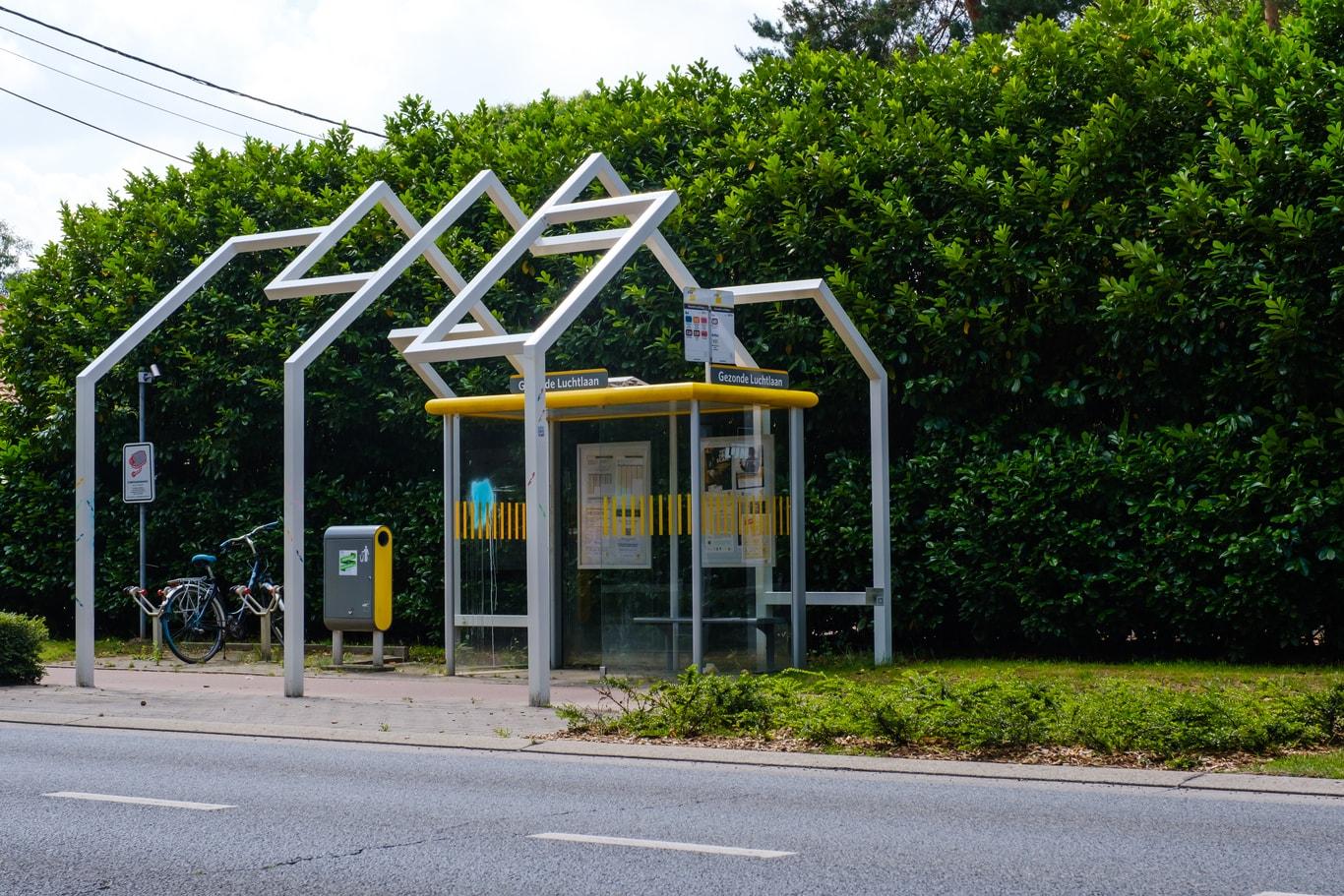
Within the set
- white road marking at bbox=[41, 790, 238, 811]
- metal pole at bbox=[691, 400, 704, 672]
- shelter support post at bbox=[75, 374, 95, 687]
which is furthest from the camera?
shelter support post at bbox=[75, 374, 95, 687]

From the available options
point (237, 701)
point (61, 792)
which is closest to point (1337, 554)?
point (237, 701)

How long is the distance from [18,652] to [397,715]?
189 inches

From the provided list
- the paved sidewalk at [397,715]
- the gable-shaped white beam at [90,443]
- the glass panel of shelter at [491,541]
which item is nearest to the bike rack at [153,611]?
the paved sidewalk at [397,715]

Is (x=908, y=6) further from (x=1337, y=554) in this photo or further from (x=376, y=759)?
(x=376, y=759)

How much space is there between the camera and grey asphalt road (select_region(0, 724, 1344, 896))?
6582 mm

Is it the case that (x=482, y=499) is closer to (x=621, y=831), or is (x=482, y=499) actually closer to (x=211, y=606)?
(x=211, y=606)

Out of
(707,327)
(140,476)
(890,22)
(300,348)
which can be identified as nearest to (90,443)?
(300,348)

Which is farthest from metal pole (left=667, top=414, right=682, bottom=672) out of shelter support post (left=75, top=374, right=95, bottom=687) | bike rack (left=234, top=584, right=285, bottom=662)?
bike rack (left=234, top=584, right=285, bottom=662)

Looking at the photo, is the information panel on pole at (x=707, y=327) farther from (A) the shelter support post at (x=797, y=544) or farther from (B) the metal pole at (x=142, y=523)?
(B) the metal pole at (x=142, y=523)

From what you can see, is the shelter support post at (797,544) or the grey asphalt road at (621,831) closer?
the grey asphalt road at (621,831)

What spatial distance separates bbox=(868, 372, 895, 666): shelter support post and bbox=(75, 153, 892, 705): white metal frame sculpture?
0.04 ft

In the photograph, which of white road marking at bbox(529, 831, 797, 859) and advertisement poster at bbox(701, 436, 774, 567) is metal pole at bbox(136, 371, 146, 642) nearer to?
advertisement poster at bbox(701, 436, 774, 567)

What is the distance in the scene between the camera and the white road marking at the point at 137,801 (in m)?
8.61

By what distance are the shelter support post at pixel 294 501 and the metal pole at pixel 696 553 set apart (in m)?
3.21
